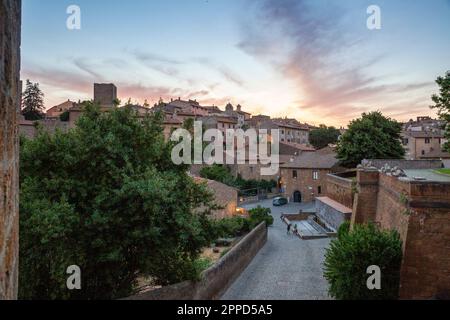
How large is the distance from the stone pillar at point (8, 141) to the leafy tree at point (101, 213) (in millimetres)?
7001

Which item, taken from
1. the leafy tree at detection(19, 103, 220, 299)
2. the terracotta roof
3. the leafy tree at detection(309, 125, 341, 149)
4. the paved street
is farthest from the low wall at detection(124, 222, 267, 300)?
the leafy tree at detection(309, 125, 341, 149)

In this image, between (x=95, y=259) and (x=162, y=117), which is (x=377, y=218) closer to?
(x=162, y=117)

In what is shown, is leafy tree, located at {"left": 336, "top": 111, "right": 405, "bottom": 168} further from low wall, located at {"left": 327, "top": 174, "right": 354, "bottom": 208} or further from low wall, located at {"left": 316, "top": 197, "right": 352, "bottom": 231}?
low wall, located at {"left": 316, "top": 197, "right": 352, "bottom": 231}

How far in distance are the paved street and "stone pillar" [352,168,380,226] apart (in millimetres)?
3667

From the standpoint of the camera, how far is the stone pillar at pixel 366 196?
18297mm

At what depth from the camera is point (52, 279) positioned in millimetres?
11000

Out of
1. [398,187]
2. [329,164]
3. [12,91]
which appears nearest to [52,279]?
[12,91]

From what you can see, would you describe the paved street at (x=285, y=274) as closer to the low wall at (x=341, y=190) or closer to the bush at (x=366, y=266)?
the bush at (x=366, y=266)

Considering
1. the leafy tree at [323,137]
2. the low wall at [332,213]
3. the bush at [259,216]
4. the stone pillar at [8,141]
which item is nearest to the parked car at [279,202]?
the low wall at [332,213]

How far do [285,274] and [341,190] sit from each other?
14.2 metres

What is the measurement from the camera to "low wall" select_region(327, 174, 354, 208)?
92.0ft

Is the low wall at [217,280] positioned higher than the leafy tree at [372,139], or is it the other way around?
the leafy tree at [372,139]

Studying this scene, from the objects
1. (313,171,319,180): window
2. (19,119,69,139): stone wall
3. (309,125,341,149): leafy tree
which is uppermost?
(309,125,341,149): leafy tree

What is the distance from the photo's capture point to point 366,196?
18500 mm
